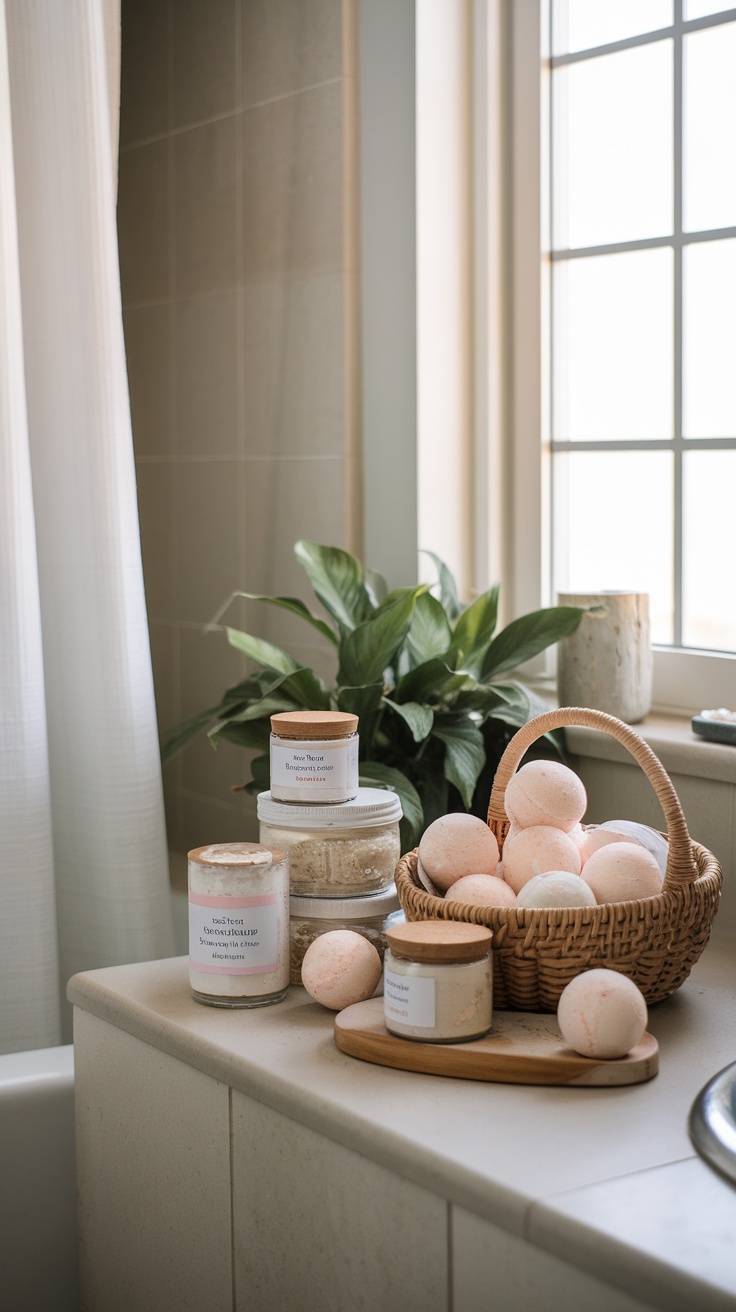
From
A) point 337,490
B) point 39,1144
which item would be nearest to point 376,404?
point 337,490

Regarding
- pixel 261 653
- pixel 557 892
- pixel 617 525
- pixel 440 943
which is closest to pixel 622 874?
pixel 557 892

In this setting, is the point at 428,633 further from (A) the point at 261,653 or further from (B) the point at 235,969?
(B) the point at 235,969

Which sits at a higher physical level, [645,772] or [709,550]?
[709,550]

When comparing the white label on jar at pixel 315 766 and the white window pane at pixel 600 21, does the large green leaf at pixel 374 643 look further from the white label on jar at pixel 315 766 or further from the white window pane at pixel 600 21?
the white window pane at pixel 600 21


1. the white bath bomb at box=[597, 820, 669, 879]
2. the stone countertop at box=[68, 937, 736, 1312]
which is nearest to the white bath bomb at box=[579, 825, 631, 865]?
the white bath bomb at box=[597, 820, 669, 879]

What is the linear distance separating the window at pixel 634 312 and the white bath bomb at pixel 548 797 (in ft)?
1.74

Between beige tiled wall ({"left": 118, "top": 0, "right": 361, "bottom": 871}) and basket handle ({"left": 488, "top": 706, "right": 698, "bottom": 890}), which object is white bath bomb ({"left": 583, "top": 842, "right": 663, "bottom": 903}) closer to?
basket handle ({"left": 488, "top": 706, "right": 698, "bottom": 890})

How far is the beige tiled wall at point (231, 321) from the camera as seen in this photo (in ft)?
5.67

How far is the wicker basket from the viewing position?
93 cm

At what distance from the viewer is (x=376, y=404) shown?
1.71 metres

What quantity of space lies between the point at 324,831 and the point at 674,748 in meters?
0.47

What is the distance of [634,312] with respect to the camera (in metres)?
1.58

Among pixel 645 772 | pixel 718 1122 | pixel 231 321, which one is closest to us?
pixel 718 1122

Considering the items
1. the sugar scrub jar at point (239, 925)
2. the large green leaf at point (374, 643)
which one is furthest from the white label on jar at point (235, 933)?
the large green leaf at point (374, 643)
